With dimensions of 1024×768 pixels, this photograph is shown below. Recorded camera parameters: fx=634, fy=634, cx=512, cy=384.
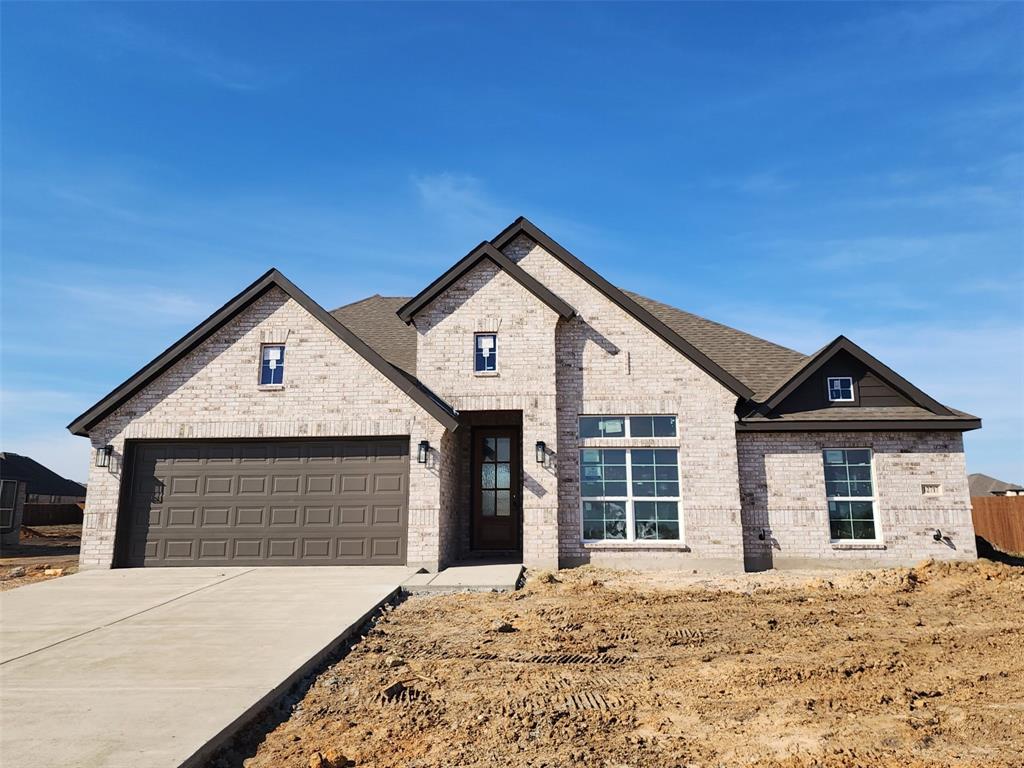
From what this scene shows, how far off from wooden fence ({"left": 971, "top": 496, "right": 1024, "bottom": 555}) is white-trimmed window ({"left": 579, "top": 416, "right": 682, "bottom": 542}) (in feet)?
38.2

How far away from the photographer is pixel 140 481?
42.8 feet

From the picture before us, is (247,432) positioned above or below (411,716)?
above

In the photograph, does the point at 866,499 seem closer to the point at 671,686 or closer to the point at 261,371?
the point at 671,686

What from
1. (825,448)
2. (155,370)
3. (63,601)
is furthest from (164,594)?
(825,448)

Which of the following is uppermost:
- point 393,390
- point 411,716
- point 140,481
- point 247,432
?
point 393,390

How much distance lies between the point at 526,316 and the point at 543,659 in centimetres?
827

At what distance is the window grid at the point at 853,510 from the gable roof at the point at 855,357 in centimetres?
150

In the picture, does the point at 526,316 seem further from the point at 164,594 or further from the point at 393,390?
the point at 164,594

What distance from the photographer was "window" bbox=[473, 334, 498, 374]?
45.1 ft

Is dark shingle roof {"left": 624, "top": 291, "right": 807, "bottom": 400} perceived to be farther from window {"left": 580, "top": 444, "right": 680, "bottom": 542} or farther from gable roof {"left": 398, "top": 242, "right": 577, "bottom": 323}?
gable roof {"left": 398, "top": 242, "right": 577, "bottom": 323}

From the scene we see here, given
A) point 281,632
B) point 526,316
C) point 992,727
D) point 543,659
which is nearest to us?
point 992,727

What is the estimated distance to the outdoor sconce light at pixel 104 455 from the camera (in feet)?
42.4

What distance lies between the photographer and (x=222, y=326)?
43.8 ft

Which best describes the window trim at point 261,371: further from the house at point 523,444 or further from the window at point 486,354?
the window at point 486,354
